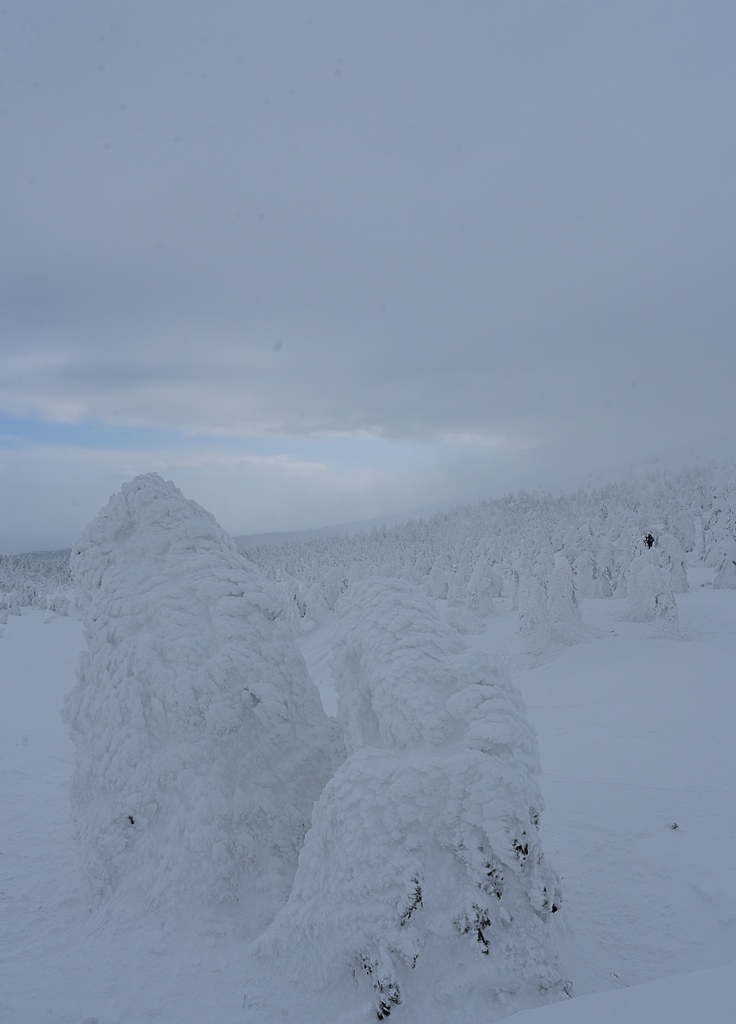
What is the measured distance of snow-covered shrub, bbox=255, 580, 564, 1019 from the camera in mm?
4941

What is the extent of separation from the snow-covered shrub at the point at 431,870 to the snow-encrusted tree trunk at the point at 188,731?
1082 millimetres

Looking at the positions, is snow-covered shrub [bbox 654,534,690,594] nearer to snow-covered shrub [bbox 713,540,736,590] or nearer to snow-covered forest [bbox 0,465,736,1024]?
snow-covered shrub [bbox 713,540,736,590]

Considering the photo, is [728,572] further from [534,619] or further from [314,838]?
[314,838]

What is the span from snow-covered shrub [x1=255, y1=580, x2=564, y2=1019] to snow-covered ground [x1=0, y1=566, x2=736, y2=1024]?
1.01 feet

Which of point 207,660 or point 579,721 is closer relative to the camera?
point 207,660

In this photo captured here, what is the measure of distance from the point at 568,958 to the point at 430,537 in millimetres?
102536

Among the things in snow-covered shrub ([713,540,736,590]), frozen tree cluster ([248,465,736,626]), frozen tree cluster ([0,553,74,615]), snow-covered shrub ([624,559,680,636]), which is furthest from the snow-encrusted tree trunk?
snow-covered shrub ([713,540,736,590])

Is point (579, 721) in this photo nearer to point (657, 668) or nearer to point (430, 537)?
point (657, 668)

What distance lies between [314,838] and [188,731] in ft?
6.42

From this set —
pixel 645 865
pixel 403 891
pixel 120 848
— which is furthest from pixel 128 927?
pixel 645 865

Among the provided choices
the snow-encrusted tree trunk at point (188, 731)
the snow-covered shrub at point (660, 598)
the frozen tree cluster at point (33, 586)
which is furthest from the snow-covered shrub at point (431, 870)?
the frozen tree cluster at point (33, 586)

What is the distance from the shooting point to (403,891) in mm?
4984

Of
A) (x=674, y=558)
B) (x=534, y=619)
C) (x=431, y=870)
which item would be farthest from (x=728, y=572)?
(x=431, y=870)

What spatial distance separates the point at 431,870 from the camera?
16.8 ft
